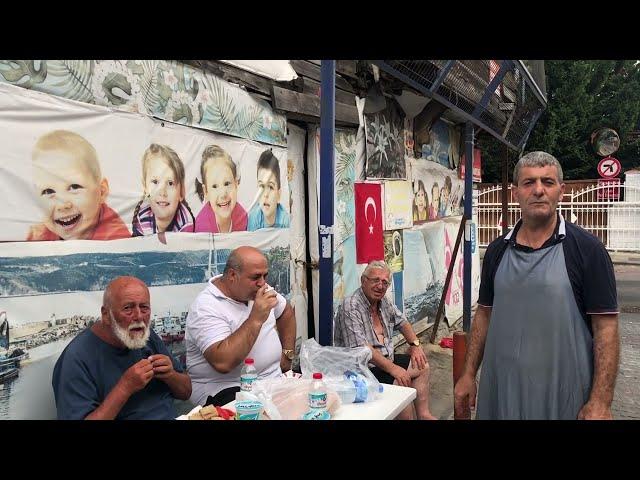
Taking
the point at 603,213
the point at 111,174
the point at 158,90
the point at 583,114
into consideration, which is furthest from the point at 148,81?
the point at 583,114

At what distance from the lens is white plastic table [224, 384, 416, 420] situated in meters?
2.35

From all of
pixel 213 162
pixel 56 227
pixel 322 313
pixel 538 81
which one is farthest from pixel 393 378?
pixel 538 81

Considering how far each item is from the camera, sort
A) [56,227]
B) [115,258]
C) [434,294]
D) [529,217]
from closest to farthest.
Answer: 1. [529,217]
2. [56,227]
3. [115,258]
4. [434,294]

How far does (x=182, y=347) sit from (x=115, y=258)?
2.63 ft

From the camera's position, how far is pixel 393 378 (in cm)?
363

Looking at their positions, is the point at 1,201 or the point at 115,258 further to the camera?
the point at 115,258

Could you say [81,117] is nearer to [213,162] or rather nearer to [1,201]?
[1,201]

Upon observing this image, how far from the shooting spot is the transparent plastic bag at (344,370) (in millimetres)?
2516

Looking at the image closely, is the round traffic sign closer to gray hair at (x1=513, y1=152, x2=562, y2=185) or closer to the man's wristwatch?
the man's wristwatch

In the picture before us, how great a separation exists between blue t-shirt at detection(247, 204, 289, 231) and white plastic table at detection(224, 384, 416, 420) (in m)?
1.86

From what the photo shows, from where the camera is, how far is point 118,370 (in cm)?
244

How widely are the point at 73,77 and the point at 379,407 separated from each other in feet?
7.46

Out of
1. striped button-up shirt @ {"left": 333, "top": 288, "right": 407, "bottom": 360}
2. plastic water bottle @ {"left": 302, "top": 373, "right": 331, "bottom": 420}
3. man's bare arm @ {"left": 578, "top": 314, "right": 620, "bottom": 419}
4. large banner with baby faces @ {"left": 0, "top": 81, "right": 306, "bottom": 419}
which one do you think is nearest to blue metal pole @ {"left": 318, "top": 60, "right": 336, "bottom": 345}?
striped button-up shirt @ {"left": 333, "top": 288, "right": 407, "bottom": 360}

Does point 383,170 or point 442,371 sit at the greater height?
point 383,170
